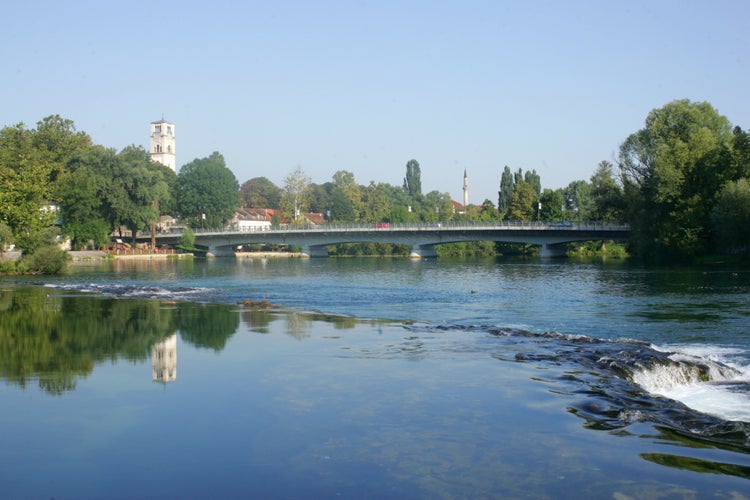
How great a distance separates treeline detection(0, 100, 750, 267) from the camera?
62.8 meters

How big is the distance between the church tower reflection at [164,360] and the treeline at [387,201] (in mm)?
38633

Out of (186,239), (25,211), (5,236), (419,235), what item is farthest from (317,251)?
(5,236)

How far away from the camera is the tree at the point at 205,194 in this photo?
13475 centimetres

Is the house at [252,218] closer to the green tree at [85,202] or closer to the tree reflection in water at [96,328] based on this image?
the green tree at [85,202]

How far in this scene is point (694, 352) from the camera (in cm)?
2123

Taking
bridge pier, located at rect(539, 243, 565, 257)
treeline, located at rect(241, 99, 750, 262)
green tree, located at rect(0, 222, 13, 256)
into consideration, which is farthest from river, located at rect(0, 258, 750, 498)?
bridge pier, located at rect(539, 243, 565, 257)

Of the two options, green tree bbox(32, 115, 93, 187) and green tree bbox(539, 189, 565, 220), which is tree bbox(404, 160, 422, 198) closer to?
green tree bbox(539, 189, 565, 220)

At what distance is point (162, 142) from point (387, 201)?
6780cm

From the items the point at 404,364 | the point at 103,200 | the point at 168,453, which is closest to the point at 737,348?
the point at 404,364

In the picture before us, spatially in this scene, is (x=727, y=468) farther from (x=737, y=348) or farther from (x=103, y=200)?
(x=103, y=200)

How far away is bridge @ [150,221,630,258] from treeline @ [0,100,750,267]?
4.17 meters

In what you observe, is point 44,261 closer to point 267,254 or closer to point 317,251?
point 317,251

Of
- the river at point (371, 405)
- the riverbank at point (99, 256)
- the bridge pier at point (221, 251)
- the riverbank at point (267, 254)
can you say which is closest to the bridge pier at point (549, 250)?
the riverbank at point (267, 254)

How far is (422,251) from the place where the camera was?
112688 millimetres
